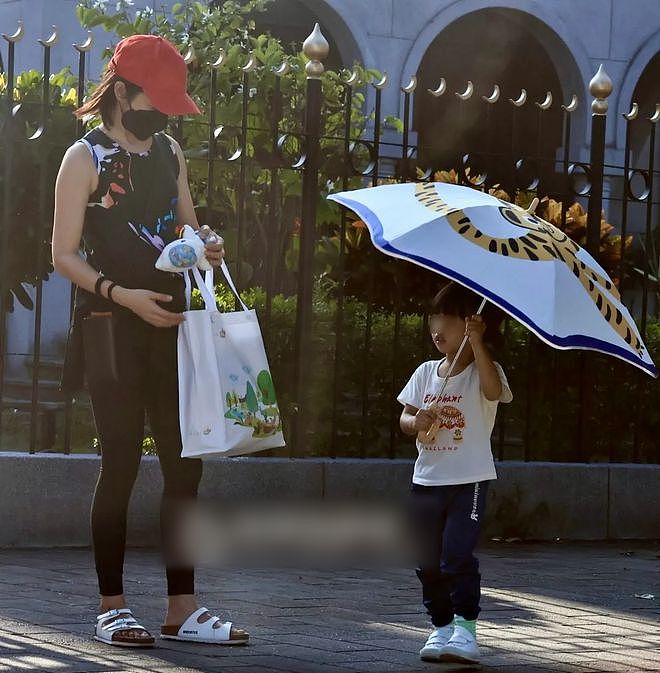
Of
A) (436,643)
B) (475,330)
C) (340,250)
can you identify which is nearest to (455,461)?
(475,330)

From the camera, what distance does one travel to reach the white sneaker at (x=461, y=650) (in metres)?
4.62

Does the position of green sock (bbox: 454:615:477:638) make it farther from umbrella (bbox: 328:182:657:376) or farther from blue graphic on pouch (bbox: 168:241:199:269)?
blue graphic on pouch (bbox: 168:241:199:269)

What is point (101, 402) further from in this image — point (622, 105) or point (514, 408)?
point (622, 105)

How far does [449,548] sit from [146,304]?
3.94ft

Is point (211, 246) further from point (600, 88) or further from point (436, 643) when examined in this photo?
point (600, 88)

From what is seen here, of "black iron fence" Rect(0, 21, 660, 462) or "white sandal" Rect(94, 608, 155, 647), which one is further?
"black iron fence" Rect(0, 21, 660, 462)

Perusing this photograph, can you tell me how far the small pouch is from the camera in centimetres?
474

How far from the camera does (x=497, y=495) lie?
26.4ft

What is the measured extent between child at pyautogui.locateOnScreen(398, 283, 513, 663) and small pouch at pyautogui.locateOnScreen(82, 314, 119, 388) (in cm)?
94

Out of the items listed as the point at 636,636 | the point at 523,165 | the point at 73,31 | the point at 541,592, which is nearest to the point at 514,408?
the point at 523,165

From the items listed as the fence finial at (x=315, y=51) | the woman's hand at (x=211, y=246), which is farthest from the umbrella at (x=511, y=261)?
the fence finial at (x=315, y=51)

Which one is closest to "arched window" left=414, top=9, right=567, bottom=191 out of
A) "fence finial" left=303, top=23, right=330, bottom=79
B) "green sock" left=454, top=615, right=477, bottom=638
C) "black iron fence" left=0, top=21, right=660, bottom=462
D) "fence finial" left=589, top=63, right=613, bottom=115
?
"black iron fence" left=0, top=21, right=660, bottom=462

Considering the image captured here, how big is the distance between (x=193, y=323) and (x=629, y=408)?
14.9 ft

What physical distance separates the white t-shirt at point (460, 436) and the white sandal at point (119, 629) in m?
0.98
